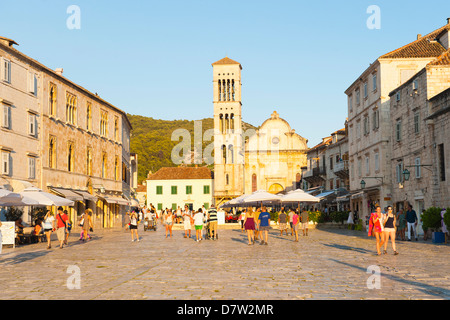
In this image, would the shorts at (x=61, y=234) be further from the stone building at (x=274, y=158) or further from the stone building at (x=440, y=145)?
the stone building at (x=274, y=158)

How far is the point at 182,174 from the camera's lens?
8688 centimetres

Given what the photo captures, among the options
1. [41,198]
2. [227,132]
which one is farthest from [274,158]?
[41,198]

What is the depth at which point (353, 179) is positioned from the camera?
46062 millimetres

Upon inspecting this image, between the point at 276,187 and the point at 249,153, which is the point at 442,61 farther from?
the point at 276,187

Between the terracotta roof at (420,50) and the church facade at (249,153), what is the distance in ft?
140

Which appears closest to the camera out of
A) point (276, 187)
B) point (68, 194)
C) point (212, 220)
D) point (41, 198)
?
point (41, 198)

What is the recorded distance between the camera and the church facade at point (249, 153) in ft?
263

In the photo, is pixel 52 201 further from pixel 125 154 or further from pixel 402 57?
pixel 125 154

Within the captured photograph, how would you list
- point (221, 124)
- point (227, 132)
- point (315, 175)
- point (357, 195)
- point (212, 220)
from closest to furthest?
1. point (212, 220)
2. point (357, 195)
3. point (315, 175)
4. point (227, 132)
5. point (221, 124)

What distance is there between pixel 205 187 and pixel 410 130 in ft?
182

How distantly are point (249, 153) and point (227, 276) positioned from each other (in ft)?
224

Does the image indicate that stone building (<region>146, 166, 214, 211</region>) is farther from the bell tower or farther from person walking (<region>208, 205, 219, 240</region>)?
person walking (<region>208, 205, 219, 240</region>)

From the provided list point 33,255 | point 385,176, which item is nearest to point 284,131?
point 385,176

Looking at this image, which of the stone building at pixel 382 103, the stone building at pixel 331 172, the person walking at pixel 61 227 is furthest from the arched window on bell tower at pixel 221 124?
the person walking at pixel 61 227
